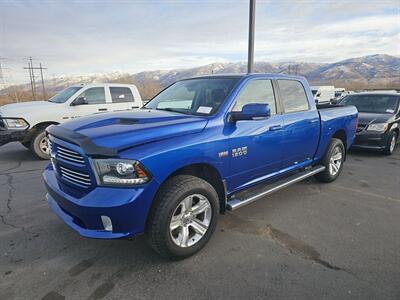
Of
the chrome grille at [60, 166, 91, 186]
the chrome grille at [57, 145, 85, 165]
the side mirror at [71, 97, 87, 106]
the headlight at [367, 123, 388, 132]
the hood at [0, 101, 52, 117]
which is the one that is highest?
the side mirror at [71, 97, 87, 106]

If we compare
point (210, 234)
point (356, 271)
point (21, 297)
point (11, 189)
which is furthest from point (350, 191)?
point (11, 189)

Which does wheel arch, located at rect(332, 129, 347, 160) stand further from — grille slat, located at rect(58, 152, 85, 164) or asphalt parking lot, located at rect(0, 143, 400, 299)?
grille slat, located at rect(58, 152, 85, 164)

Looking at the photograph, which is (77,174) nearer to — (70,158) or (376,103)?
(70,158)

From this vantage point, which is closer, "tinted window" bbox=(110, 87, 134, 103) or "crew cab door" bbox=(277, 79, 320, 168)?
"crew cab door" bbox=(277, 79, 320, 168)

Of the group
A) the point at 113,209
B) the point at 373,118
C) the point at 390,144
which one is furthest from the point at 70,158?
the point at 390,144

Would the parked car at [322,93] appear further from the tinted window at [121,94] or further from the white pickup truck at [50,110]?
the white pickup truck at [50,110]

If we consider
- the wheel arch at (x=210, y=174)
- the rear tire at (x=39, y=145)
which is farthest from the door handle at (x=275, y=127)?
the rear tire at (x=39, y=145)

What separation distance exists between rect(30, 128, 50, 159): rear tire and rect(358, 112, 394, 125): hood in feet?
27.3

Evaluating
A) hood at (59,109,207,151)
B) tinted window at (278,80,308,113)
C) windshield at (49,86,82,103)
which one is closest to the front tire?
hood at (59,109,207,151)

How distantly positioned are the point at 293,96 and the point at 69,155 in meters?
3.27

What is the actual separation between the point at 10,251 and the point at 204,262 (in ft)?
6.92

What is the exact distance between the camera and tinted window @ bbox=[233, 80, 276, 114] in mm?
3570

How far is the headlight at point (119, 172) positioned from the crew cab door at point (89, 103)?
5942 millimetres

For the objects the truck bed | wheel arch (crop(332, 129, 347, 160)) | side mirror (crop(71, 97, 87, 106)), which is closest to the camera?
the truck bed
